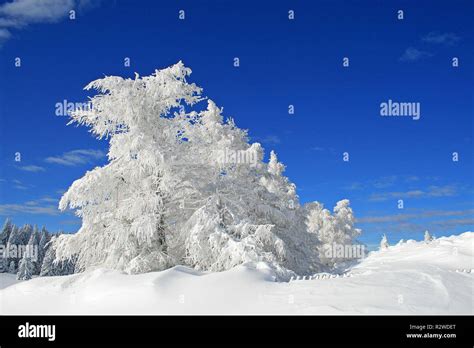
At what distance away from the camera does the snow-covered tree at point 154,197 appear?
13.0 m

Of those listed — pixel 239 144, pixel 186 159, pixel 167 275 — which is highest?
pixel 239 144

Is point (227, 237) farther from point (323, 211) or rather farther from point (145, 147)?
point (323, 211)

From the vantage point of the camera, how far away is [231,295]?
25.8ft

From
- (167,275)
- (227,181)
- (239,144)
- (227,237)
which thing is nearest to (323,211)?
(239,144)

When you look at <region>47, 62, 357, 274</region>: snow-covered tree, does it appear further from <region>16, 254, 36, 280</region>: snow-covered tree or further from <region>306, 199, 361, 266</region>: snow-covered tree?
<region>16, 254, 36, 280</region>: snow-covered tree

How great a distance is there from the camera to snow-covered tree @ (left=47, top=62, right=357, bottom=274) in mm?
12977

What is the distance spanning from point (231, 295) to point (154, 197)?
6.31 m

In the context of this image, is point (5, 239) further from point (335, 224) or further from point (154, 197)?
point (154, 197)

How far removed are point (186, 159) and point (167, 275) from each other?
6458 mm

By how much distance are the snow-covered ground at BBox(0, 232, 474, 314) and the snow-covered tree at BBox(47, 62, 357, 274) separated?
3.45 m

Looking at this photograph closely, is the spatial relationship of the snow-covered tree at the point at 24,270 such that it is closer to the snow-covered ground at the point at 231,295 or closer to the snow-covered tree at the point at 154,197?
the snow-covered tree at the point at 154,197

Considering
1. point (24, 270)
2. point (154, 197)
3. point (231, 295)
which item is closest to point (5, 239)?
point (24, 270)
